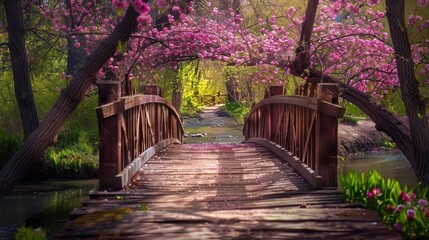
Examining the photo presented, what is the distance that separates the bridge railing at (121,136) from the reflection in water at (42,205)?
2392mm

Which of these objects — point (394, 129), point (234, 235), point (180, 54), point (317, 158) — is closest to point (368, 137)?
point (180, 54)

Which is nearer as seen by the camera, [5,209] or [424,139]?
[424,139]

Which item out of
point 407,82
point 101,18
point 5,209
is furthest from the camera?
point 101,18

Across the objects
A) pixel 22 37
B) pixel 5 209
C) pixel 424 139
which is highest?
pixel 22 37

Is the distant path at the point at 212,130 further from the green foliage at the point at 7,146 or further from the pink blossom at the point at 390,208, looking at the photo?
the pink blossom at the point at 390,208

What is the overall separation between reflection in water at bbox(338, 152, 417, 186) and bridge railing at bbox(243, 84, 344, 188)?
4.51 meters

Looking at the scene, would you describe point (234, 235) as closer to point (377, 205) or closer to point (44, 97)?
point (377, 205)

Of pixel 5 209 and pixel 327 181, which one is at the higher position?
pixel 327 181

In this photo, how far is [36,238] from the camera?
6.01 metres

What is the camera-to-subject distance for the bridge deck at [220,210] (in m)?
5.67

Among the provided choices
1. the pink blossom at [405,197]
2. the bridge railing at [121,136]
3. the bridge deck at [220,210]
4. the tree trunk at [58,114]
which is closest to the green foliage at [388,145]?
the bridge railing at [121,136]

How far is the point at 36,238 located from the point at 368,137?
63.3 feet

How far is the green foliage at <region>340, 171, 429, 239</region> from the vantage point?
238 inches

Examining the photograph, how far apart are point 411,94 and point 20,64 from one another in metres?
9.04
